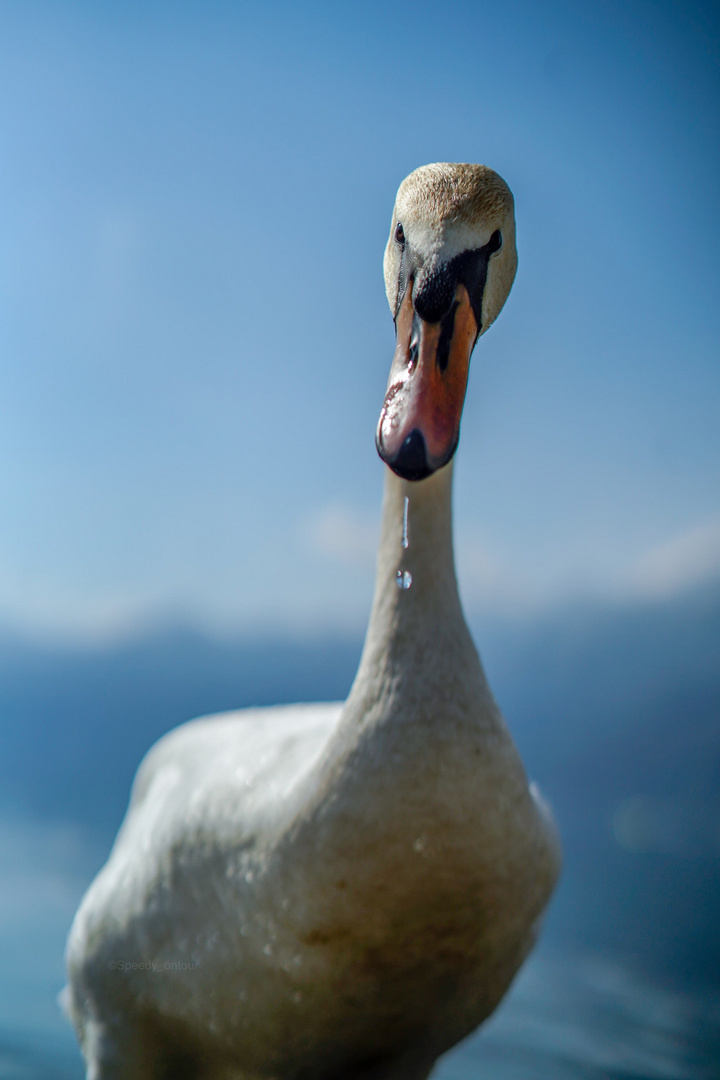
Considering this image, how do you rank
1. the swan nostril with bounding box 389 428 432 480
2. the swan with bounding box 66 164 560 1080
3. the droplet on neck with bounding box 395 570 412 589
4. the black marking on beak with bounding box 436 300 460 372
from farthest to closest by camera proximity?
the droplet on neck with bounding box 395 570 412 589 < the swan with bounding box 66 164 560 1080 < the black marking on beak with bounding box 436 300 460 372 < the swan nostril with bounding box 389 428 432 480

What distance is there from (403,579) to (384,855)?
35 cm

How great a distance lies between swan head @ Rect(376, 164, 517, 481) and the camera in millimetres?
787

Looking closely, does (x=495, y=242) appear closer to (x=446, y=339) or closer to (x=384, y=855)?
(x=446, y=339)

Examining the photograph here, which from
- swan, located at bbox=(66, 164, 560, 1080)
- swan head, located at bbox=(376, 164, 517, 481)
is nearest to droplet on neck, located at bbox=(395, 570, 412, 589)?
swan, located at bbox=(66, 164, 560, 1080)

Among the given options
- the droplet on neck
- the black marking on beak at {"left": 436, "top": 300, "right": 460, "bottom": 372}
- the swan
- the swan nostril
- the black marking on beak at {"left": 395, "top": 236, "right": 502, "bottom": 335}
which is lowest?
the swan

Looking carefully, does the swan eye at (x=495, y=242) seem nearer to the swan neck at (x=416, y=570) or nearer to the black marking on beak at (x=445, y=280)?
the black marking on beak at (x=445, y=280)

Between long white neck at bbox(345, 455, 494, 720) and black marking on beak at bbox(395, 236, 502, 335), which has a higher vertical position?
black marking on beak at bbox(395, 236, 502, 335)

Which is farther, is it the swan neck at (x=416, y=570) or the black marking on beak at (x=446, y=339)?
the swan neck at (x=416, y=570)

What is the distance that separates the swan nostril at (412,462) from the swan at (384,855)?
2.7 inches

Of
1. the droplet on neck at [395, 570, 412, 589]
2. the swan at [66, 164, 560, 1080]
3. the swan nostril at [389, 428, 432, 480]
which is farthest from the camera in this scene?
the droplet on neck at [395, 570, 412, 589]

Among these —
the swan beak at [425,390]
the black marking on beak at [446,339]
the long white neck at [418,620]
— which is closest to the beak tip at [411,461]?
the swan beak at [425,390]

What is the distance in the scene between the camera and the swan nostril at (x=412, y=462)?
0.76 m

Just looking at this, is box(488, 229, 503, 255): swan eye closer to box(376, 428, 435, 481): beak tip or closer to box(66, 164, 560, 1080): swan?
box(66, 164, 560, 1080): swan

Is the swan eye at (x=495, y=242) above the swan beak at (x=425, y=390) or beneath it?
above
